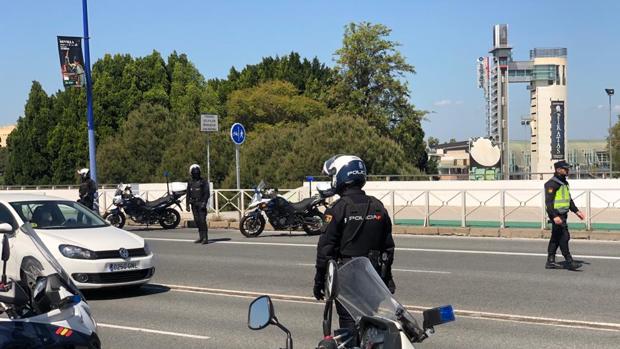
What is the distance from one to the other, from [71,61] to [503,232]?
14.7 m

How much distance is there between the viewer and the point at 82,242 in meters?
9.23

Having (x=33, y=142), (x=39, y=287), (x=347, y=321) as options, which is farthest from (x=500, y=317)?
(x=33, y=142)

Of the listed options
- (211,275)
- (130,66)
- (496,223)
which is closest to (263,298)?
(211,275)

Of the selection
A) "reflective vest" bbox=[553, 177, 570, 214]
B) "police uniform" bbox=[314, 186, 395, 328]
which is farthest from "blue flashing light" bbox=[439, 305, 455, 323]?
"reflective vest" bbox=[553, 177, 570, 214]

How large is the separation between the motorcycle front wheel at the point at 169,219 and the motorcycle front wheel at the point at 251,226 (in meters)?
3.62

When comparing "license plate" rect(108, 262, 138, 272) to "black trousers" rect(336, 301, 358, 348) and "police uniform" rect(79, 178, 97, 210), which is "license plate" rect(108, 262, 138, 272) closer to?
"black trousers" rect(336, 301, 358, 348)

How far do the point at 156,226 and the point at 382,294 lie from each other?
20.1m

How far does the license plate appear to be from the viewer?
363 inches

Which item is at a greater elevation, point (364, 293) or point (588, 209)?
point (364, 293)

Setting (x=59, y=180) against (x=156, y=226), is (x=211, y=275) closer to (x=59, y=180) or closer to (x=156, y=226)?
(x=156, y=226)

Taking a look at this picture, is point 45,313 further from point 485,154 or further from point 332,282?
point 485,154

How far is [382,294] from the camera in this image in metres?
3.38

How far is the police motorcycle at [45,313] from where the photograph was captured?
344 cm

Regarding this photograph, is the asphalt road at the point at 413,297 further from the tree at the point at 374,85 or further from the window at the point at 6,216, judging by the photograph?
the tree at the point at 374,85
